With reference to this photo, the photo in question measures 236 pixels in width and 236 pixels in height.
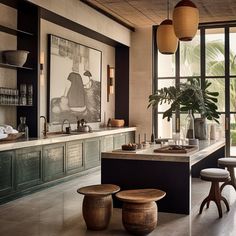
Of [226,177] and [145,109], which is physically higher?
[145,109]

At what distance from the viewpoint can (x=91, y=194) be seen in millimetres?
3963

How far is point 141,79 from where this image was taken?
33.1ft

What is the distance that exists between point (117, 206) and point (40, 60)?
→ 2.95 meters

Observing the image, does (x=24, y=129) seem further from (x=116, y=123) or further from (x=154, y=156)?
(x=116, y=123)

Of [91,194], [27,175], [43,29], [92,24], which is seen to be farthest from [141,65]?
[91,194]

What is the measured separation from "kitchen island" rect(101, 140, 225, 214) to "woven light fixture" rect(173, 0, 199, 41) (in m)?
1.45

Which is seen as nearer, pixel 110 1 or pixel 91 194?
pixel 91 194

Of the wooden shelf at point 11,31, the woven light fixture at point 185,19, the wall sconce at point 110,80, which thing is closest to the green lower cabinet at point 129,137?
the wall sconce at point 110,80

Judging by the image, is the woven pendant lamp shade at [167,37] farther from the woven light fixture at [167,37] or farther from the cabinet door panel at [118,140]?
the cabinet door panel at [118,140]

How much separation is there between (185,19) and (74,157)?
11.3 ft

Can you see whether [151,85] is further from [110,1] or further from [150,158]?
[150,158]

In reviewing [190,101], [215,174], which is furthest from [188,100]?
[215,174]

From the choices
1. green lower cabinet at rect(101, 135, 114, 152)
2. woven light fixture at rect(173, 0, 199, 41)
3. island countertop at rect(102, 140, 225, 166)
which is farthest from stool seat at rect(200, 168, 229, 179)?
green lower cabinet at rect(101, 135, 114, 152)

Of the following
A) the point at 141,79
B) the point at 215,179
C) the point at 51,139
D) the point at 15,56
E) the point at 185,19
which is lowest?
the point at 215,179
